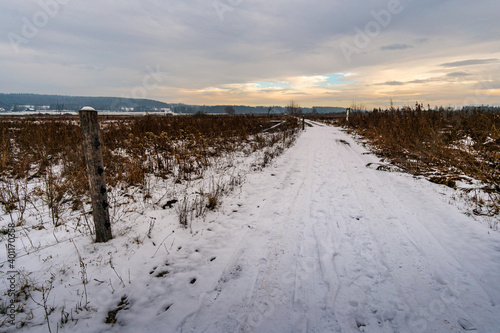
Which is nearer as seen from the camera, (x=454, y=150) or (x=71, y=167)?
(x=454, y=150)

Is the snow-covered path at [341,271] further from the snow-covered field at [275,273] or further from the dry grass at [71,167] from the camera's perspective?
the dry grass at [71,167]

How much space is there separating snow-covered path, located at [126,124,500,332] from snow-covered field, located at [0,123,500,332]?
0.05 feet

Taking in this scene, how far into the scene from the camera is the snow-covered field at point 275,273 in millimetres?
2209

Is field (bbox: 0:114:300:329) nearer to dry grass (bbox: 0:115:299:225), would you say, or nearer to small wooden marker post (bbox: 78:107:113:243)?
dry grass (bbox: 0:115:299:225)

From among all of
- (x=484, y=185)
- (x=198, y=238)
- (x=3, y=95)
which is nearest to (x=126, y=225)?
(x=198, y=238)

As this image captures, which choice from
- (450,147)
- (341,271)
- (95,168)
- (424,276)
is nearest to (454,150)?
(450,147)

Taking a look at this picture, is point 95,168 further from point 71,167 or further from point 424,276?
point 71,167

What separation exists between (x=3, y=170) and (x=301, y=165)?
33.2 feet

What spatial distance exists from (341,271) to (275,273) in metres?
0.88

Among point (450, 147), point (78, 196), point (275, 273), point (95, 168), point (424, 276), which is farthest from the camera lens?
point (450, 147)

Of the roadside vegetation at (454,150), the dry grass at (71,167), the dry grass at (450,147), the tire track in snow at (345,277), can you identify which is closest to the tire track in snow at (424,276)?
the tire track in snow at (345,277)

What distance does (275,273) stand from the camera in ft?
9.41

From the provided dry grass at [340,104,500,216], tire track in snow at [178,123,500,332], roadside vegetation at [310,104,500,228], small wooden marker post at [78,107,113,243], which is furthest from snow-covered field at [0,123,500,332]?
dry grass at [340,104,500,216]

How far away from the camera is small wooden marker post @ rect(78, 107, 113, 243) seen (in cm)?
303
